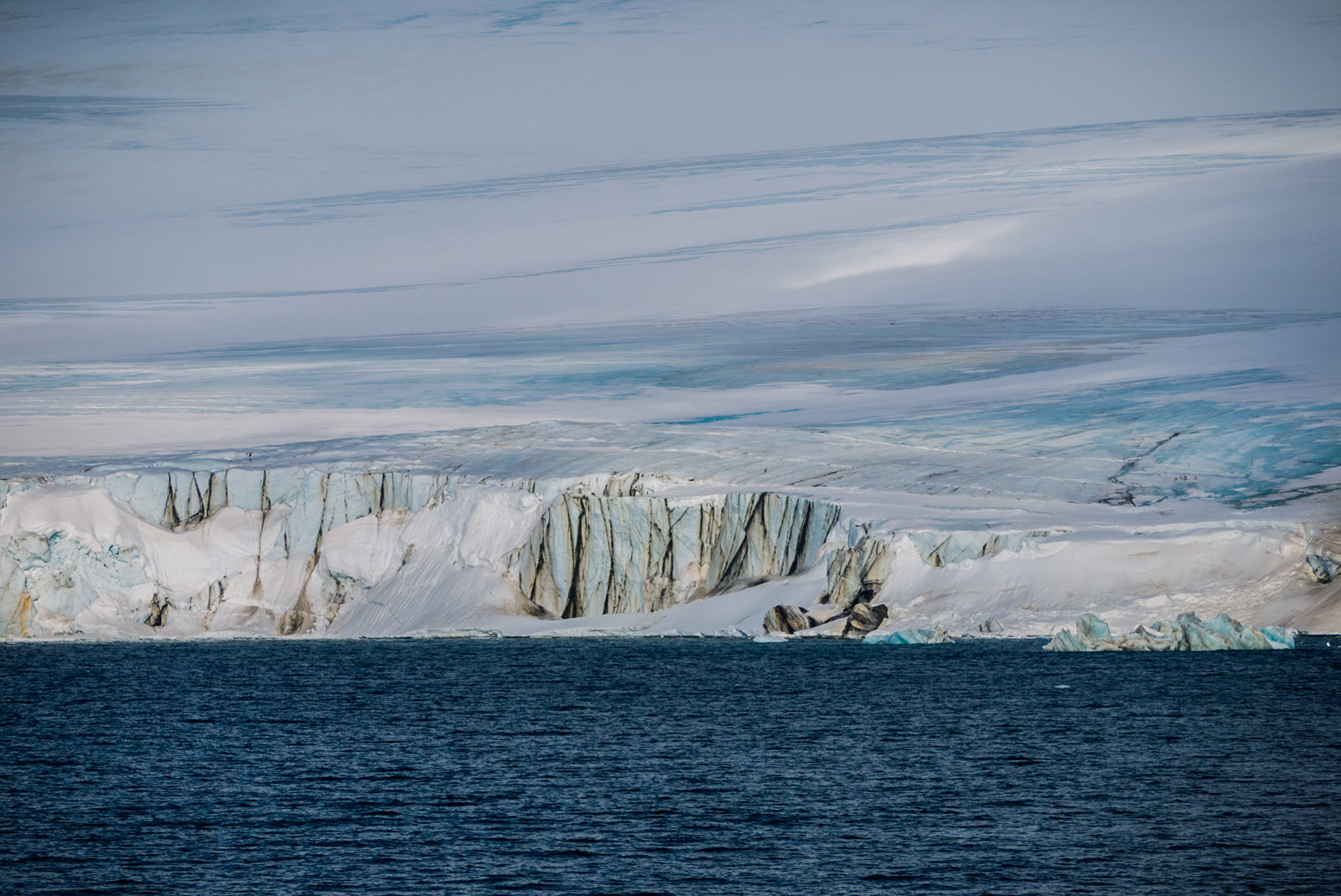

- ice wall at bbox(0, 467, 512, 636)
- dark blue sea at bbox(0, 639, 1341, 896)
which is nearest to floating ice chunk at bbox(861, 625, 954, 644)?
dark blue sea at bbox(0, 639, 1341, 896)

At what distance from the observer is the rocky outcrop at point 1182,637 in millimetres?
54334

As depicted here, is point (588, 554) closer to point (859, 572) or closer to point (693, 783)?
point (859, 572)

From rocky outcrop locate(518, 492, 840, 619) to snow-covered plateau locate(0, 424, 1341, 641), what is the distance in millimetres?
105

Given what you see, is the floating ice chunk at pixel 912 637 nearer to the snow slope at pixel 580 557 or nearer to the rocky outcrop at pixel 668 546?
the snow slope at pixel 580 557

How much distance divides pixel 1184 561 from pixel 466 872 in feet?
160

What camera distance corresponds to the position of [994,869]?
1938cm

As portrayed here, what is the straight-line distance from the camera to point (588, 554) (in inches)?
2977

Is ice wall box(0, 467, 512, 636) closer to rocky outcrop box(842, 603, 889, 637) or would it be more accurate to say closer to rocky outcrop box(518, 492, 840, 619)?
rocky outcrop box(518, 492, 840, 619)

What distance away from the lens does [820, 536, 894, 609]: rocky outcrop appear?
65000 millimetres

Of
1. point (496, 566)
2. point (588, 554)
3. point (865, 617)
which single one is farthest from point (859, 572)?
point (496, 566)

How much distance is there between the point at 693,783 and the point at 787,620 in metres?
39.7

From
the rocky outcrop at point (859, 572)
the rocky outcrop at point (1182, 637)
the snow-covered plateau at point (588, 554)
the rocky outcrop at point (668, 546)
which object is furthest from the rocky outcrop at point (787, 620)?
the rocky outcrop at point (1182, 637)

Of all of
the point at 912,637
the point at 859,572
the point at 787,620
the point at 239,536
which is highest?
the point at 859,572

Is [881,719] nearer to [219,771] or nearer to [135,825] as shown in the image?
[219,771]
